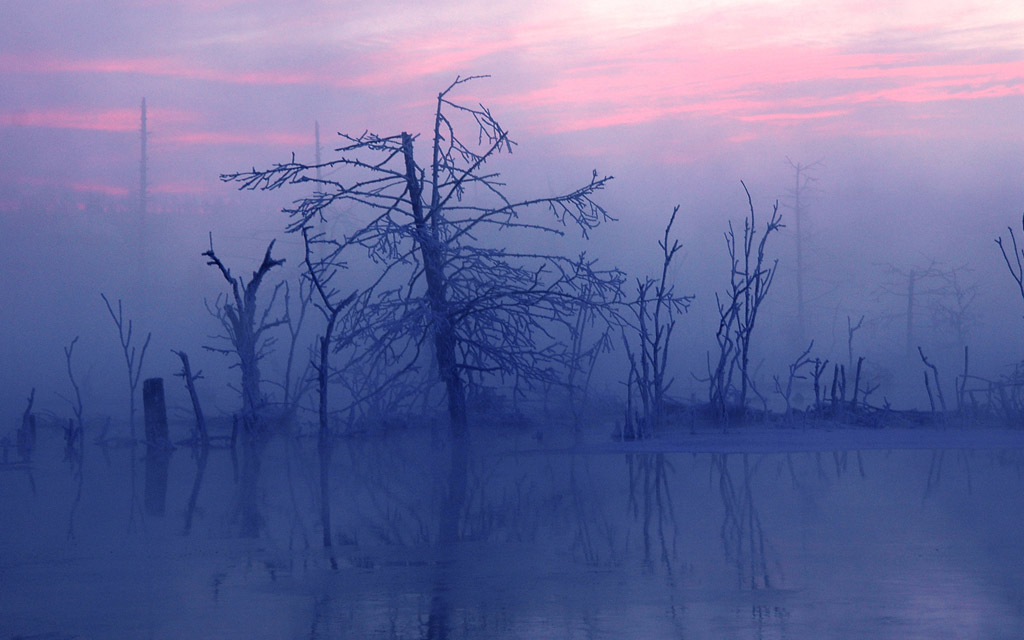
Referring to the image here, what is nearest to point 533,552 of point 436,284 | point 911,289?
point 436,284

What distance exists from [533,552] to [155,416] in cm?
1108

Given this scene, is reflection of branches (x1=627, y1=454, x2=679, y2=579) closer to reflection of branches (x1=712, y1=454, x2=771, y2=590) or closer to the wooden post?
reflection of branches (x1=712, y1=454, x2=771, y2=590)

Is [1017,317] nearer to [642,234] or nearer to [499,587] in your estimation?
[642,234]

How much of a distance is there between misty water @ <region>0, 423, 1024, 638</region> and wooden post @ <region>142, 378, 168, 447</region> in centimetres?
273

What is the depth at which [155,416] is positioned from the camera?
1788 cm

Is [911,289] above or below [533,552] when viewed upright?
above

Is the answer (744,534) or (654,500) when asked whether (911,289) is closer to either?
(654,500)

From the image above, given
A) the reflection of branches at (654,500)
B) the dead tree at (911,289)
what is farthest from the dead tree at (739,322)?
the dead tree at (911,289)

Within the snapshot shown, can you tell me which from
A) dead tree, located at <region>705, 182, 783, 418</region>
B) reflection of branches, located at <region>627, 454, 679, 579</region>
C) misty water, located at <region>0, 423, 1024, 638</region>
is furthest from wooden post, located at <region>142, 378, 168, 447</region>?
dead tree, located at <region>705, 182, 783, 418</region>

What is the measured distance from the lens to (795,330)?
56094mm

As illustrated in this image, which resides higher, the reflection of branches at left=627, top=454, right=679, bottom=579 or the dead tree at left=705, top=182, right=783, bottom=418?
the dead tree at left=705, top=182, right=783, bottom=418

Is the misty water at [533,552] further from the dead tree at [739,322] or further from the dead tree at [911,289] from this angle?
the dead tree at [911,289]

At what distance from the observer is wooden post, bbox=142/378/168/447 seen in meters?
17.8

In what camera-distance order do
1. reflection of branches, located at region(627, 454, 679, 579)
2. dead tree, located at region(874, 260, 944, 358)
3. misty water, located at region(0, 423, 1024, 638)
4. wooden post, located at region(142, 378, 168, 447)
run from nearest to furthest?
misty water, located at region(0, 423, 1024, 638)
reflection of branches, located at region(627, 454, 679, 579)
wooden post, located at region(142, 378, 168, 447)
dead tree, located at region(874, 260, 944, 358)
